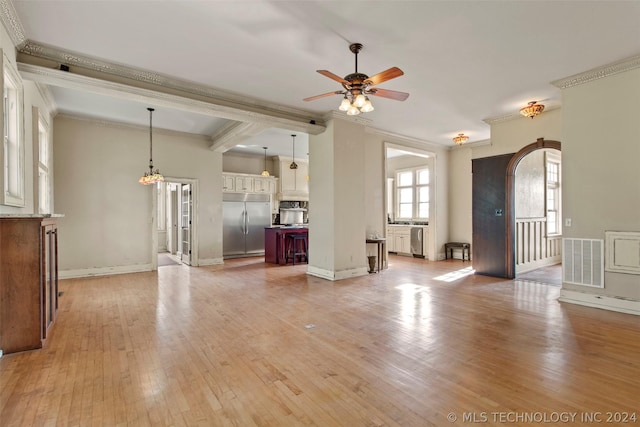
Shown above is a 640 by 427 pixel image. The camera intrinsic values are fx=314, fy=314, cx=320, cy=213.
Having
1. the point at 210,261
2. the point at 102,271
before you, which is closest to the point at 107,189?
the point at 102,271

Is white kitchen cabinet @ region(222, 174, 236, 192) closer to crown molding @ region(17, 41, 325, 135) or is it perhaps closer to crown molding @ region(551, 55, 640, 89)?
crown molding @ region(17, 41, 325, 135)

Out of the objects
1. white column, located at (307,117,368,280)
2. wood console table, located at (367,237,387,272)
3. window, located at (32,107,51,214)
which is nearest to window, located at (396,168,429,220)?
wood console table, located at (367,237,387,272)

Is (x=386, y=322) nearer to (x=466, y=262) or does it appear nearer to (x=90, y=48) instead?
(x=90, y=48)

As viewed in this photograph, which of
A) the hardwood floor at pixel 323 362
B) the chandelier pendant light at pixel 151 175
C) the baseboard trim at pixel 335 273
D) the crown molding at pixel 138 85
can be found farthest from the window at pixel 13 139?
the baseboard trim at pixel 335 273

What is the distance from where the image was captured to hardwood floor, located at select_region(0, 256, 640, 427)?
204cm

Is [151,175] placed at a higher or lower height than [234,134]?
lower

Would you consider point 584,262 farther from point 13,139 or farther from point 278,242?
point 13,139

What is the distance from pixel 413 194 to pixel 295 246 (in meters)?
4.34

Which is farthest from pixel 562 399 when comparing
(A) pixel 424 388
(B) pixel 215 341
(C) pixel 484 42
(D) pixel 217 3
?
(D) pixel 217 3

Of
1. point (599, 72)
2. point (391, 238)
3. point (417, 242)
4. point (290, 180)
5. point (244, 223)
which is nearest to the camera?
point (599, 72)

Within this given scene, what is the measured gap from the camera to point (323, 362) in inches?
107

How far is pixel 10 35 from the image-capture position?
3.21m

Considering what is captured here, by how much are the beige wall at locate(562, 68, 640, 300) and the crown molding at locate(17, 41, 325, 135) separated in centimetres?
437

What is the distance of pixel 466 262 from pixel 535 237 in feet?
5.76
